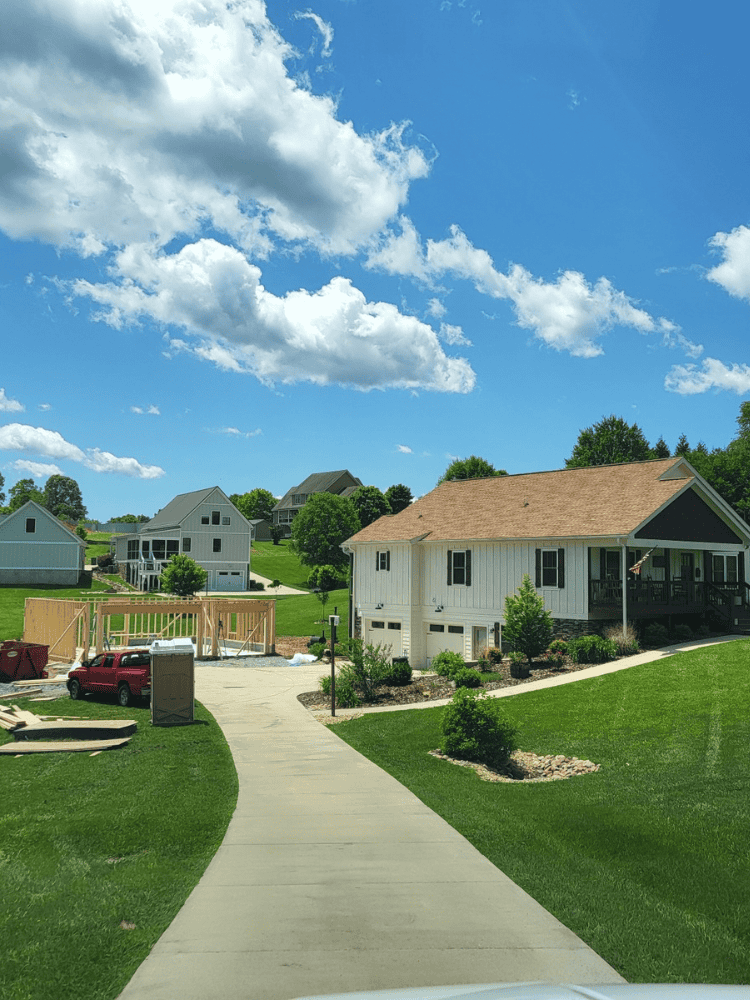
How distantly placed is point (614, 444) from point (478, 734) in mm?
68580

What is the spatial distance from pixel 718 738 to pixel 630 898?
821cm

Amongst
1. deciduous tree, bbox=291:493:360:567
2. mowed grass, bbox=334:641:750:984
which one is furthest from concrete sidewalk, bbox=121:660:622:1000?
deciduous tree, bbox=291:493:360:567

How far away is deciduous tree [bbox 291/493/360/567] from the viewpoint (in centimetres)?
8212

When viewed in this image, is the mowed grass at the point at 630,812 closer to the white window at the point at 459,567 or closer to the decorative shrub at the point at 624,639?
the decorative shrub at the point at 624,639

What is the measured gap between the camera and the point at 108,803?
449 inches

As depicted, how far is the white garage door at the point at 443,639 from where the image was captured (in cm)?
3359

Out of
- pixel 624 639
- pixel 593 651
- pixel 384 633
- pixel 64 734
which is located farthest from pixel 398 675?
pixel 384 633

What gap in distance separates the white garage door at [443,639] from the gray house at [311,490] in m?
78.2

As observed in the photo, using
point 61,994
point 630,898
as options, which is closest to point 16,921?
point 61,994

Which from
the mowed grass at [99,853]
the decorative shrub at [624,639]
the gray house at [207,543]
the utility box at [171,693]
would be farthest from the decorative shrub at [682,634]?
the gray house at [207,543]

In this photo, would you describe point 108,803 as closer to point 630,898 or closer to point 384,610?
point 630,898

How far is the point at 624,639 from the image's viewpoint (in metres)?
27.3

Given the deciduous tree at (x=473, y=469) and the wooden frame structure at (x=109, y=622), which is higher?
the deciduous tree at (x=473, y=469)

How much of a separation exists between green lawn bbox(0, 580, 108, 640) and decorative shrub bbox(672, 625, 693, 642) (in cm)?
2979
